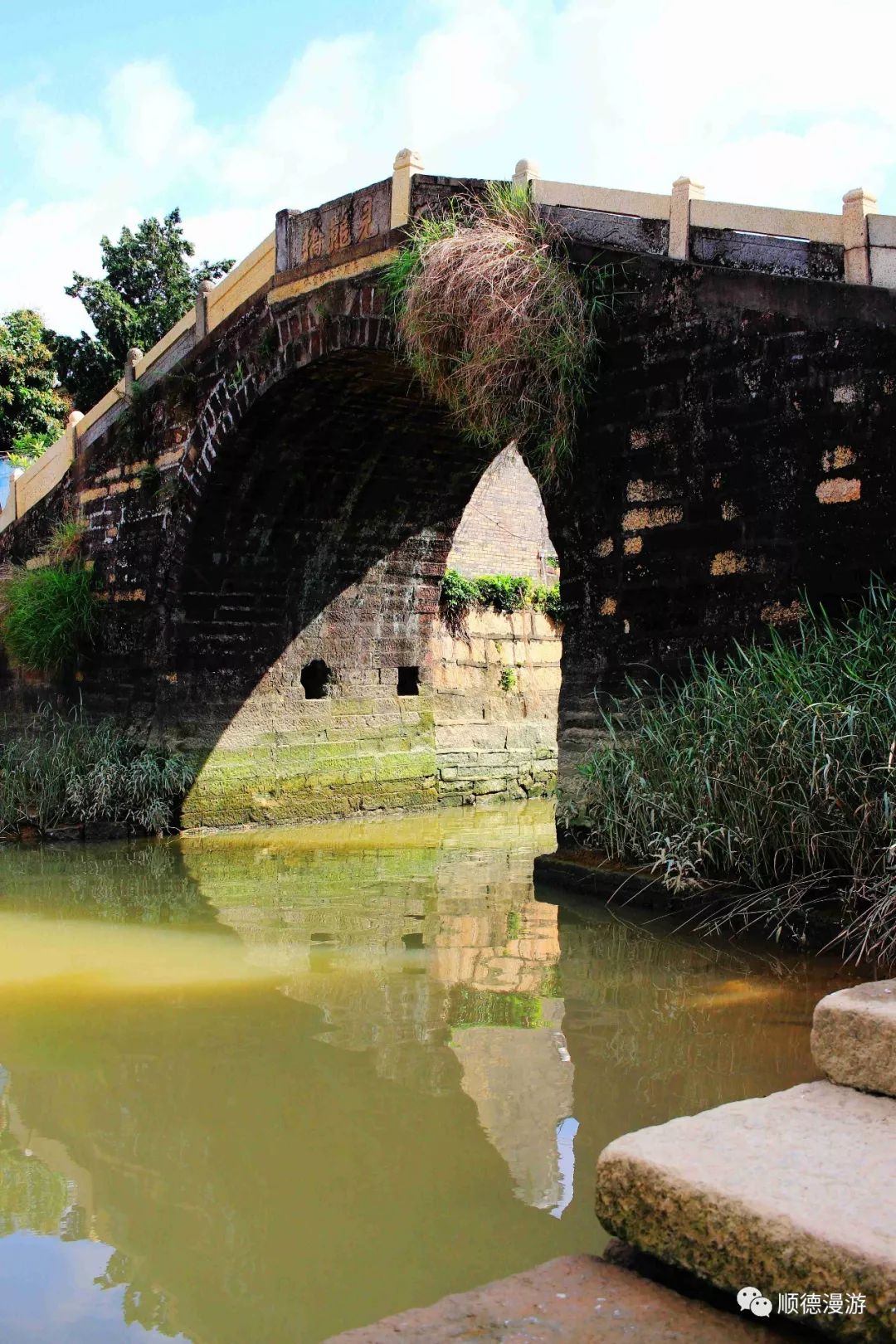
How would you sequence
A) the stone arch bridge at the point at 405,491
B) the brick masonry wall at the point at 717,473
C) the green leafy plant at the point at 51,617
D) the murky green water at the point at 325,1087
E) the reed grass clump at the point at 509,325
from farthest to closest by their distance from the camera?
the green leafy plant at the point at 51,617 → the reed grass clump at the point at 509,325 → the stone arch bridge at the point at 405,491 → the brick masonry wall at the point at 717,473 → the murky green water at the point at 325,1087

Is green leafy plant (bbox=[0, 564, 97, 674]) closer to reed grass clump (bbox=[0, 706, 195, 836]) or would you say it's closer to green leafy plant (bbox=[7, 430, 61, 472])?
reed grass clump (bbox=[0, 706, 195, 836])

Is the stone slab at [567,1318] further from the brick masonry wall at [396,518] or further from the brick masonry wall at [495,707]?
the brick masonry wall at [495,707]

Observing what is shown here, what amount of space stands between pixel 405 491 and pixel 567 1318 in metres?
8.43

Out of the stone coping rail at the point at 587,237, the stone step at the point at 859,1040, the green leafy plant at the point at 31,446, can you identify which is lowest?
the stone step at the point at 859,1040

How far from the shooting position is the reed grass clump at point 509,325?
6.21 meters

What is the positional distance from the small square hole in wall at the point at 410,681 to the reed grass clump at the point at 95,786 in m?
2.39

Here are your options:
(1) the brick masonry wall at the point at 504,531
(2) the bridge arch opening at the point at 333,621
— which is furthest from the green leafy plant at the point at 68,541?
(1) the brick masonry wall at the point at 504,531

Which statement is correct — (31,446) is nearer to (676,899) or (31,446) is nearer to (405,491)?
(405,491)

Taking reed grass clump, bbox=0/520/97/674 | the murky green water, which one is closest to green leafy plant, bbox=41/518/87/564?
reed grass clump, bbox=0/520/97/674

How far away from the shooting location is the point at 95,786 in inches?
342

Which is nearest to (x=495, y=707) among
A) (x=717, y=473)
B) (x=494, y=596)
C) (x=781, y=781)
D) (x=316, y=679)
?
(x=494, y=596)

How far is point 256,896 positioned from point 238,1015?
235cm

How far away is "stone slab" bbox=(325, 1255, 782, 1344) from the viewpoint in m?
1.75

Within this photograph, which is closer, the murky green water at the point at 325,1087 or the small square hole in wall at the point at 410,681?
the murky green water at the point at 325,1087
